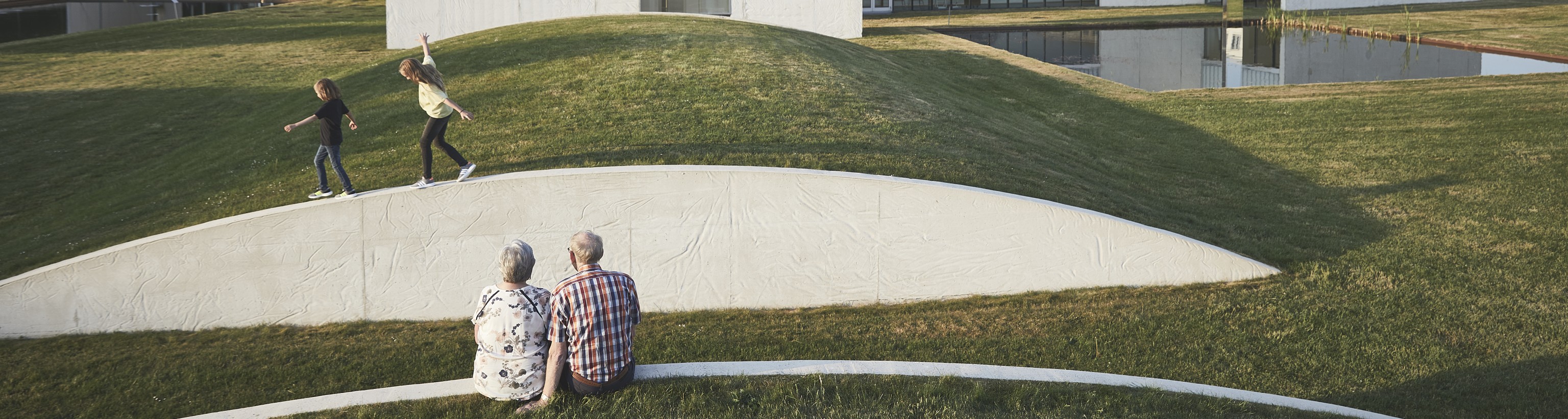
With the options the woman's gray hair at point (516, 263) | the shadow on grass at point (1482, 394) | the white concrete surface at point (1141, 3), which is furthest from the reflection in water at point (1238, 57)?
the woman's gray hair at point (516, 263)

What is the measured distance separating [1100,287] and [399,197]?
701 centimetres

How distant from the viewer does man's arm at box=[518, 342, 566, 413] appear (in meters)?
6.00

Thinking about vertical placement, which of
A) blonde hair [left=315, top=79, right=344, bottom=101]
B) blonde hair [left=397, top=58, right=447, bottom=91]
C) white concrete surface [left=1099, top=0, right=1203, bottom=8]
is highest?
white concrete surface [left=1099, top=0, right=1203, bottom=8]

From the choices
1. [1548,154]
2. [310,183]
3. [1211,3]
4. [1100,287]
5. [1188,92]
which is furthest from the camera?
[1211,3]

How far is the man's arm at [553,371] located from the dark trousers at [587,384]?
70 millimetres

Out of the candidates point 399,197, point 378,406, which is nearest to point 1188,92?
point 399,197

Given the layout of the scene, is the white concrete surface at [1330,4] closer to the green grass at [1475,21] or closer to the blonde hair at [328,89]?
the green grass at [1475,21]

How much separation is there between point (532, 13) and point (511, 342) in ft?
63.6

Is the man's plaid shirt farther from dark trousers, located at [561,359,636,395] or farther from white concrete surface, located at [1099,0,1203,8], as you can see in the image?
white concrete surface, located at [1099,0,1203,8]

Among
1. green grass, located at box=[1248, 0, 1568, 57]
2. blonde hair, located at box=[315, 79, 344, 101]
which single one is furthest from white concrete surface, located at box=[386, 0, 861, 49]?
green grass, located at box=[1248, 0, 1568, 57]

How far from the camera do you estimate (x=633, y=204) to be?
9.94 meters

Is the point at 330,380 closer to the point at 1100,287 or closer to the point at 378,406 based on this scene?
the point at 378,406

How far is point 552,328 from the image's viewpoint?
5961 mm

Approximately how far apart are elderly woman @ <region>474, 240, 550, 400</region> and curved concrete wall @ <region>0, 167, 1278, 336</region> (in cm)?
381
